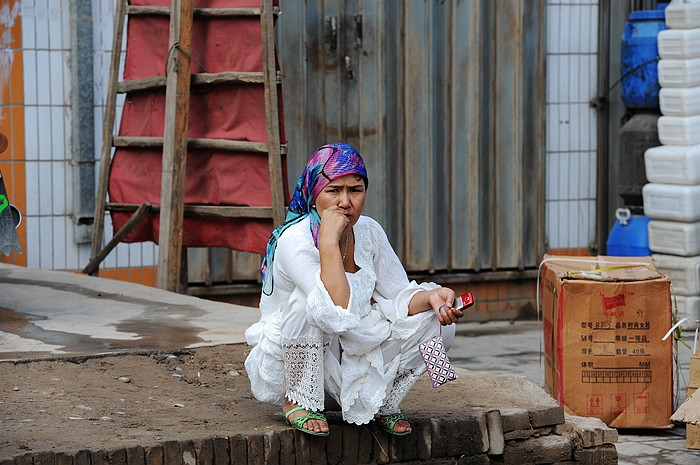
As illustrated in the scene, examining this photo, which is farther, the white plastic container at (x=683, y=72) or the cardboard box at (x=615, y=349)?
the white plastic container at (x=683, y=72)

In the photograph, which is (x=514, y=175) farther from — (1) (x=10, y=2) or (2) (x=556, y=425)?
(2) (x=556, y=425)

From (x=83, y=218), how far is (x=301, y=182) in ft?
13.4

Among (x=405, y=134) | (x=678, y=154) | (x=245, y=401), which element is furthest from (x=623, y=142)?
(x=245, y=401)

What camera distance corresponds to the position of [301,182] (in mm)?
4078

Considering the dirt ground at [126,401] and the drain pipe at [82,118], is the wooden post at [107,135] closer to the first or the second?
the drain pipe at [82,118]

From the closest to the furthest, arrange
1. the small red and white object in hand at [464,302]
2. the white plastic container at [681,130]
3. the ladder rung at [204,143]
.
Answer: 1. the small red and white object in hand at [464,302]
2. the ladder rung at [204,143]
3. the white plastic container at [681,130]

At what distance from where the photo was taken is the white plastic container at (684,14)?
328 inches

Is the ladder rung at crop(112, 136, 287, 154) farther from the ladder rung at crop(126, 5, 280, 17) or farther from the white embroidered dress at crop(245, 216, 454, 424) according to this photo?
the white embroidered dress at crop(245, 216, 454, 424)

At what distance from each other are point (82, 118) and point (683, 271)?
4222mm

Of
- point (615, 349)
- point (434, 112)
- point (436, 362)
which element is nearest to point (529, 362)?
point (615, 349)

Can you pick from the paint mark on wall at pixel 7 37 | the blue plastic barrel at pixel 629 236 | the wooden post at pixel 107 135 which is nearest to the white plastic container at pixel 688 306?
the blue plastic barrel at pixel 629 236

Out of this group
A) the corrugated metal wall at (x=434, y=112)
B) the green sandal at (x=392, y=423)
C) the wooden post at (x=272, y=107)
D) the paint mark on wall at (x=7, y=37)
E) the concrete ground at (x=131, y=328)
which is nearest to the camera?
the green sandal at (x=392, y=423)

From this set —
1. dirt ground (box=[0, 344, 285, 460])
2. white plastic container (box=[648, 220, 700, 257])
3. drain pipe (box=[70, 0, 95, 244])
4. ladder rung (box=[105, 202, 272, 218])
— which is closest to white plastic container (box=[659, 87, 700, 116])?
white plastic container (box=[648, 220, 700, 257])

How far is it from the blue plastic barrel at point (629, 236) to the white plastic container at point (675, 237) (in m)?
0.06
